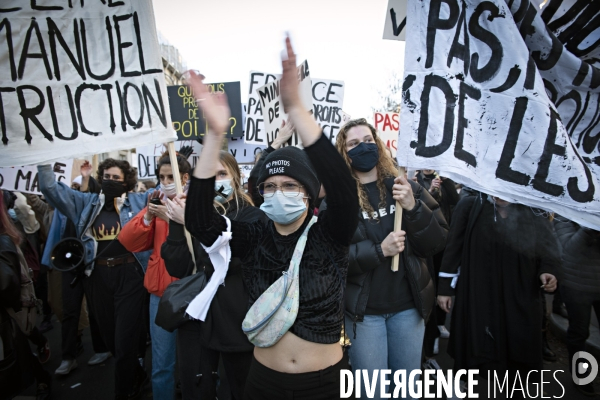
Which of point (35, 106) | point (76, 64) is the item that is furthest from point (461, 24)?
point (35, 106)

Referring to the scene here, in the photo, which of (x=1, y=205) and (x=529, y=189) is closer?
(x=529, y=189)

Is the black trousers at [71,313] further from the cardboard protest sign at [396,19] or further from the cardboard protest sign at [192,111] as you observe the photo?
the cardboard protest sign at [396,19]

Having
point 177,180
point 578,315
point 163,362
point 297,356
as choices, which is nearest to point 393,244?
point 297,356

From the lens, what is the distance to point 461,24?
2238 millimetres

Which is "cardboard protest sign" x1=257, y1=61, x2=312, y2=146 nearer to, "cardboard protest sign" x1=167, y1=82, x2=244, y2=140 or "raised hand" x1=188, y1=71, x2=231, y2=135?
"cardboard protest sign" x1=167, y1=82, x2=244, y2=140

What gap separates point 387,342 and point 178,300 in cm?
143

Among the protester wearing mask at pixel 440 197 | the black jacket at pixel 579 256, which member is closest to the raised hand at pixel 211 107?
the black jacket at pixel 579 256

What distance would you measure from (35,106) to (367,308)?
2.62 m

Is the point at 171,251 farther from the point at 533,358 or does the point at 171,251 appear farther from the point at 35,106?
the point at 533,358

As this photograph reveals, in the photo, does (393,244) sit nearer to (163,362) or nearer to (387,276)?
(387,276)

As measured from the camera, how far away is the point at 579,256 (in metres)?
3.65

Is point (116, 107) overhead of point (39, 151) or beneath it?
overhead

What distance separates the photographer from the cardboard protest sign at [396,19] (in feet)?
9.09

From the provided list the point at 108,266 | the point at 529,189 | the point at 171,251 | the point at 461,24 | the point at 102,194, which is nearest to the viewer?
the point at 529,189
